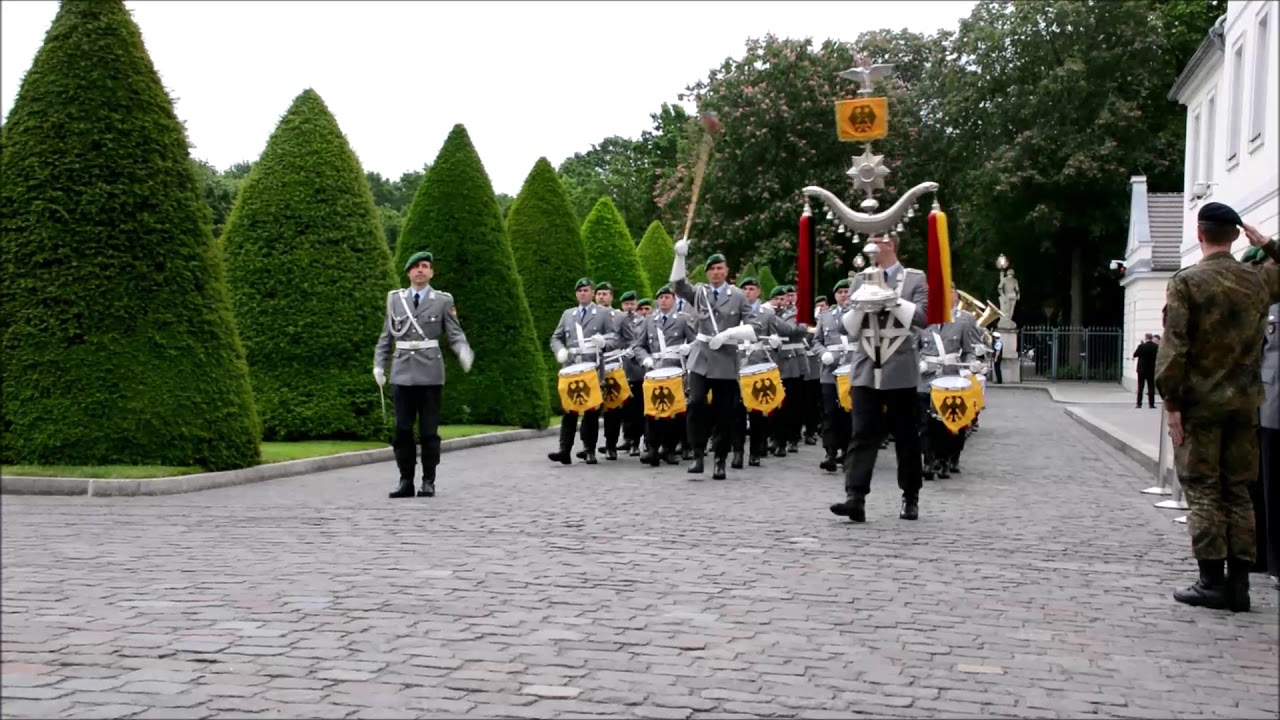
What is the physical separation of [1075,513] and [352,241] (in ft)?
32.6

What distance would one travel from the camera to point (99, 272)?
12.2 metres

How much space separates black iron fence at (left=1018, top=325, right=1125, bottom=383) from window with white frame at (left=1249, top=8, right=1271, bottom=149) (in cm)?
2467

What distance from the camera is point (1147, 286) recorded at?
4172 centimetres

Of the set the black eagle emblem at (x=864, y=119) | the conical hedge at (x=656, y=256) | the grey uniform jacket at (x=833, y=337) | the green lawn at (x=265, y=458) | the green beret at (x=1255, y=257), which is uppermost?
the conical hedge at (x=656, y=256)

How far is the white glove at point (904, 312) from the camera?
32.8 feet

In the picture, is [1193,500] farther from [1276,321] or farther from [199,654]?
[199,654]

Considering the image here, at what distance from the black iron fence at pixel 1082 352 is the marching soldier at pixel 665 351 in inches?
1471

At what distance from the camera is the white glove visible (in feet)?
32.8

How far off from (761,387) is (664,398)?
1.37 meters

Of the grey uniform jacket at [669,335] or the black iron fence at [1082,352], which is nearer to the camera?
the grey uniform jacket at [669,335]

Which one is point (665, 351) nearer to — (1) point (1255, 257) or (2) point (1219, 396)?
(1) point (1255, 257)

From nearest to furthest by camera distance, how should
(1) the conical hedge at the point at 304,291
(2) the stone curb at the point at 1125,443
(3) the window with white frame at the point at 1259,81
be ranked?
1. (2) the stone curb at the point at 1125,443
2. (1) the conical hedge at the point at 304,291
3. (3) the window with white frame at the point at 1259,81

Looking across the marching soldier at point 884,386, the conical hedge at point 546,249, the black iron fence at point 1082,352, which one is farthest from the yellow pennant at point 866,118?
the black iron fence at point 1082,352

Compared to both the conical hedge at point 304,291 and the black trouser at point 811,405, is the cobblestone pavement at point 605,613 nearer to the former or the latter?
the conical hedge at point 304,291
